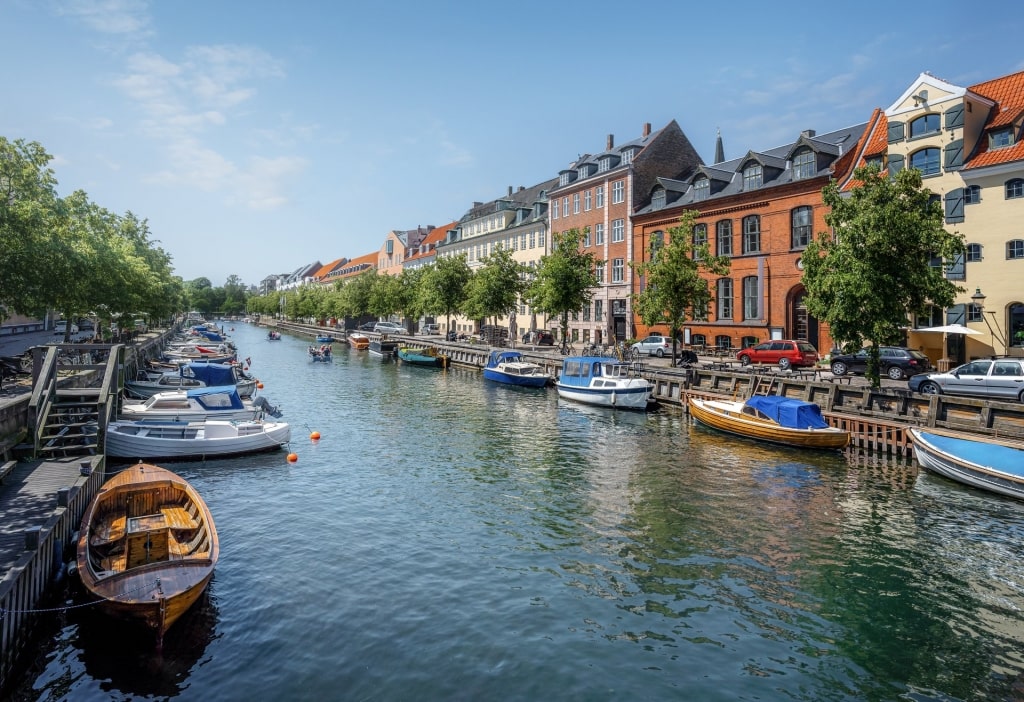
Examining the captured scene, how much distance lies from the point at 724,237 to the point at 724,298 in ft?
17.5

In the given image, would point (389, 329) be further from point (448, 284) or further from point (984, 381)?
point (984, 381)

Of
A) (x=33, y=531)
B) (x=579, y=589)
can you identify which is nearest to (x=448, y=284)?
(x=579, y=589)

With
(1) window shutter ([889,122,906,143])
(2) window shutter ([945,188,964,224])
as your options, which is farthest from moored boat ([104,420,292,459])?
(1) window shutter ([889,122,906,143])

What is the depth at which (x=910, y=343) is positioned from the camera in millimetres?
39938

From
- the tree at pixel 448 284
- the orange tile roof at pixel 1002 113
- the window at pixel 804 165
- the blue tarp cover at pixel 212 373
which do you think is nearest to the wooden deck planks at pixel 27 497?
the blue tarp cover at pixel 212 373

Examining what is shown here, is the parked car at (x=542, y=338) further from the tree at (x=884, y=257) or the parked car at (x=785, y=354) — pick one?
the tree at (x=884, y=257)

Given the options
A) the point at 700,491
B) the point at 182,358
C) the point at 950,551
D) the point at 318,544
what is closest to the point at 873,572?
the point at 950,551

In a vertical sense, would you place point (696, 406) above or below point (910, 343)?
below

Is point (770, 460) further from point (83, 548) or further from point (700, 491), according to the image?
point (83, 548)

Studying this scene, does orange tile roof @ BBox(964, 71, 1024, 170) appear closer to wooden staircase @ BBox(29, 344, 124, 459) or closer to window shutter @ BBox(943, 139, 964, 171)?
window shutter @ BBox(943, 139, 964, 171)

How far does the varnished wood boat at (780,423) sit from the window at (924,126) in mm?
23650

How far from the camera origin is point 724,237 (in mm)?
53875

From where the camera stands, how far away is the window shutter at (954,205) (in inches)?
1485

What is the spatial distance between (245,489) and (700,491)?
15.5m
